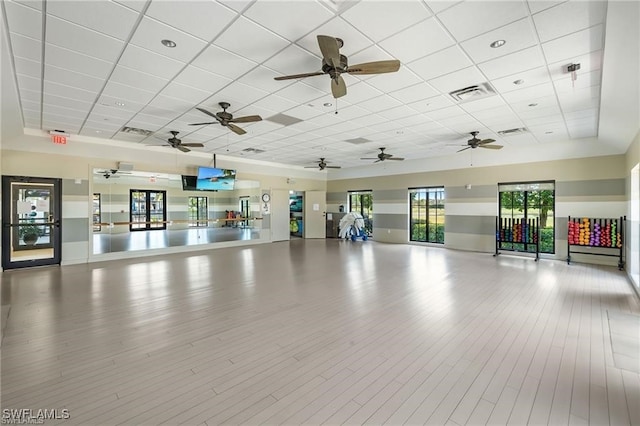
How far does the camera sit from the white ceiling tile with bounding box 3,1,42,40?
2.81 m

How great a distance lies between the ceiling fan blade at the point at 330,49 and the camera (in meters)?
2.96

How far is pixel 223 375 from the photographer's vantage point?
2.58 meters

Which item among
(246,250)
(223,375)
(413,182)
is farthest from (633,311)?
(246,250)

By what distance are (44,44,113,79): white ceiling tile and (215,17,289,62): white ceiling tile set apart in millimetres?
1791

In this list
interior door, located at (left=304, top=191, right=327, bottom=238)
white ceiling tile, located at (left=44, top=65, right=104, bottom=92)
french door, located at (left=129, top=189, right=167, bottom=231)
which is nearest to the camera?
white ceiling tile, located at (left=44, top=65, right=104, bottom=92)

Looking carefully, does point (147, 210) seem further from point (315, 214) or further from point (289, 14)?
point (289, 14)

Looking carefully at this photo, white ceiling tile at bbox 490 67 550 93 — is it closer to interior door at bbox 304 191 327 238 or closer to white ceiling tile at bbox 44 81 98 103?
white ceiling tile at bbox 44 81 98 103

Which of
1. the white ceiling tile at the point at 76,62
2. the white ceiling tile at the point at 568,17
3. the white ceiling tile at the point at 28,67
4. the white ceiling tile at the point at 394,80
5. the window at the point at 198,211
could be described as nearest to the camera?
the white ceiling tile at the point at 568,17

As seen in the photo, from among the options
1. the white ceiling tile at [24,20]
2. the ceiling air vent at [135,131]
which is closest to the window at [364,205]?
the ceiling air vent at [135,131]

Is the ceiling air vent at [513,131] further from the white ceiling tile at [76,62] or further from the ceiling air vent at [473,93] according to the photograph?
the white ceiling tile at [76,62]

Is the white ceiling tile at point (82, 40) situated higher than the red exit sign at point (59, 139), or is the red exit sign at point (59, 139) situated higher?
the white ceiling tile at point (82, 40)

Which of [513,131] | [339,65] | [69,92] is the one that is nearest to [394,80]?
[339,65]

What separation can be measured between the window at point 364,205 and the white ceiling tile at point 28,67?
1098cm


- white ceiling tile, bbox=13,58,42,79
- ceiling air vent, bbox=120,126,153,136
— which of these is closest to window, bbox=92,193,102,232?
ceiling air vent, bbox=120,126,153,136
